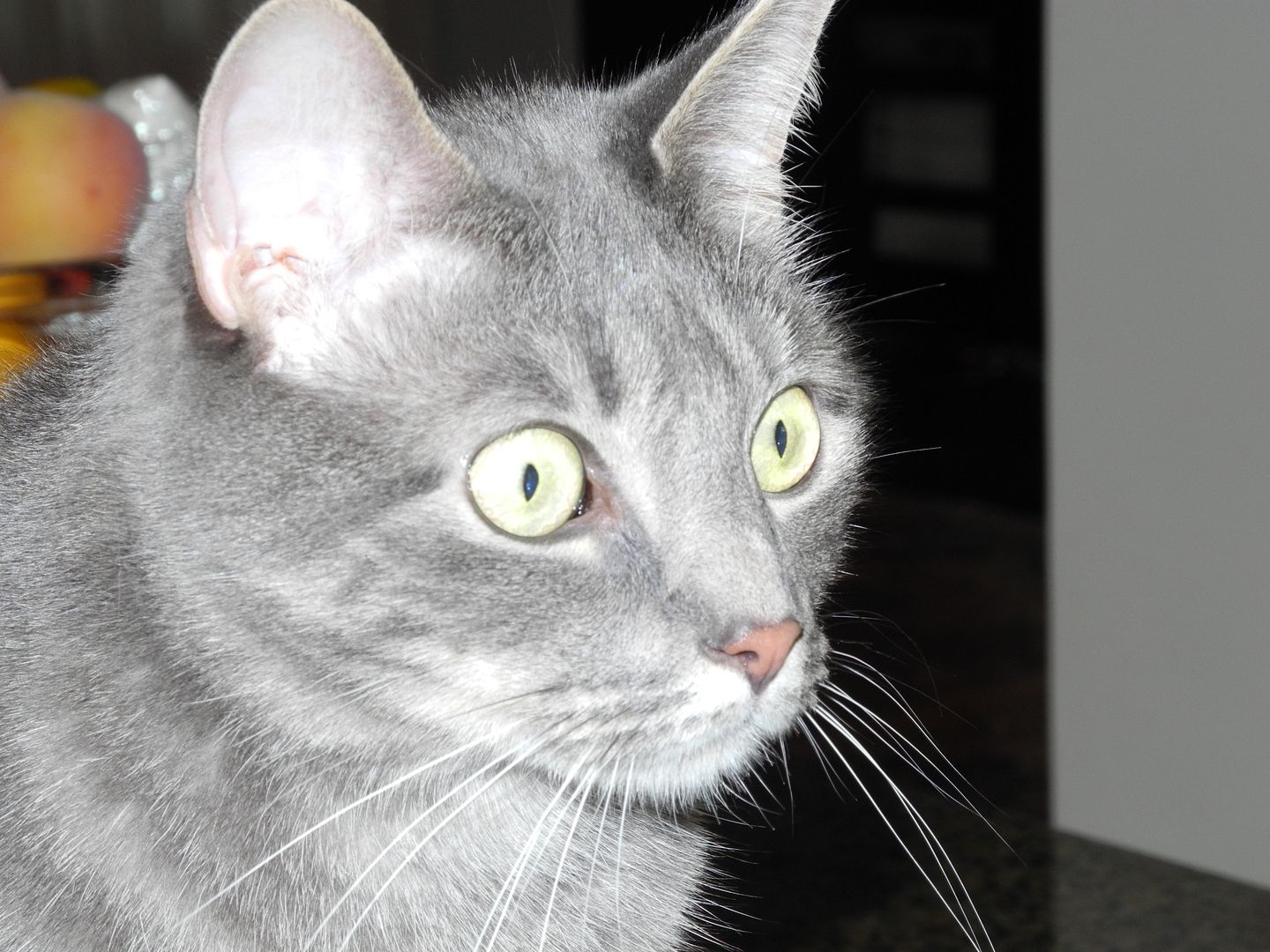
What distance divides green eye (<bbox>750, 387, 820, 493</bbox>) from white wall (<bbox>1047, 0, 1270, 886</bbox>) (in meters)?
1.13

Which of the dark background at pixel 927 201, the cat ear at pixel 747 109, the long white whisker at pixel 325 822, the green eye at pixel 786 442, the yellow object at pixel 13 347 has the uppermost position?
the cat ear at pixel 747 109

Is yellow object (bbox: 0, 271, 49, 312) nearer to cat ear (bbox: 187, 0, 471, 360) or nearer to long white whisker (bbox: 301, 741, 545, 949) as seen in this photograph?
cat ear (bbox: 187, 0, 471, 360)

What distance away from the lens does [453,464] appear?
862mm

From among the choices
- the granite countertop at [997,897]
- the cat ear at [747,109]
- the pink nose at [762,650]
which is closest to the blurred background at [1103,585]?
the granite countertop at [997,897]

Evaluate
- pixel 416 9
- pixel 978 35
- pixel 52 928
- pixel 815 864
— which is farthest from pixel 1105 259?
pixel 416 9

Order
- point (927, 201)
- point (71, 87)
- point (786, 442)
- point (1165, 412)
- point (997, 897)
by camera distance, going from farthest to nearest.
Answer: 1. point (927, 201)
2. point (1165, 412)
3. point (71, 87)
4. point (997, 897)
5. point (786, 442)

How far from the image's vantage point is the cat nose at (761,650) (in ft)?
2.86

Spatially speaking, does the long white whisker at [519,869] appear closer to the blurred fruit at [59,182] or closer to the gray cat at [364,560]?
the gray cat at [364,560]

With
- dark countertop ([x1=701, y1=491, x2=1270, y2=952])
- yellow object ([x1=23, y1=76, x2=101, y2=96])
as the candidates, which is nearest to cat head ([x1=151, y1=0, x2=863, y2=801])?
dark countertop ([x1=701, y1=491, x2=1270, y2=952])

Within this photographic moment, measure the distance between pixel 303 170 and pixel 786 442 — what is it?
403 mm

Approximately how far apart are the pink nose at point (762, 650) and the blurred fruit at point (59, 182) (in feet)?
2.40

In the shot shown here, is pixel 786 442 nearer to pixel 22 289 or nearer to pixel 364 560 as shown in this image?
pixel 364 560

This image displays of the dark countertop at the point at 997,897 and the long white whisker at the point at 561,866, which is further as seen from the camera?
the dark countertop at the point at 997,897

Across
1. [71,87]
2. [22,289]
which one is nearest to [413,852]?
[22,289]
